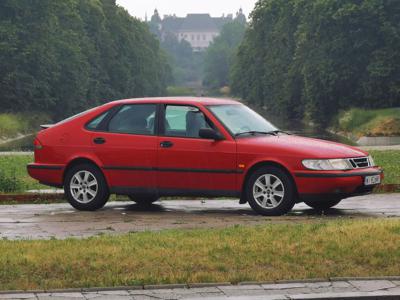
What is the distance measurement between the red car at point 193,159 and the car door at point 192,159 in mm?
13

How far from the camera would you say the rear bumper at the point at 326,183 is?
12953 mm

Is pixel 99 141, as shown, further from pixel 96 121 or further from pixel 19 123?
pixel 19 123

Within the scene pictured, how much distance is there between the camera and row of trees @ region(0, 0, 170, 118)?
73625 mm

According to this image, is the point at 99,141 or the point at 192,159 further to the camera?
the point at 99,141

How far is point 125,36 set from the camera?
345ft

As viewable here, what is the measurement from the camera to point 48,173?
14.5 m

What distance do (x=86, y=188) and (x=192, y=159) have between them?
164 cm

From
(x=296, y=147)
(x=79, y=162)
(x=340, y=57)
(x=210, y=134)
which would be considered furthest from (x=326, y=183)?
(x=340, y=57)

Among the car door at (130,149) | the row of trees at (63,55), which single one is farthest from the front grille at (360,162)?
the row of trees at (63,55)

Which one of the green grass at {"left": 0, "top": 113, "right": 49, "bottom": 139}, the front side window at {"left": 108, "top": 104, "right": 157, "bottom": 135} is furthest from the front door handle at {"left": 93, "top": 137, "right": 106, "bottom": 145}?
the green grass at {"left": 0, "top": 113, "right": 49, "bottom": 139}

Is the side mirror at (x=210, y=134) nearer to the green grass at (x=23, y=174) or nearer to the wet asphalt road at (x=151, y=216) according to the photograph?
the wet asphalt road at (x=151, y=216)

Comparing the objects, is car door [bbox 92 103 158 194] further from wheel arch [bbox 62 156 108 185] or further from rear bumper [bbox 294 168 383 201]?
rear bumper [bbox 294 168 383 201]

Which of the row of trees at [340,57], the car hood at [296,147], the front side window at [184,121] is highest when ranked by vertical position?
the row of trees at [340,57]

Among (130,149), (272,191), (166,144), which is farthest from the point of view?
(130,149)
